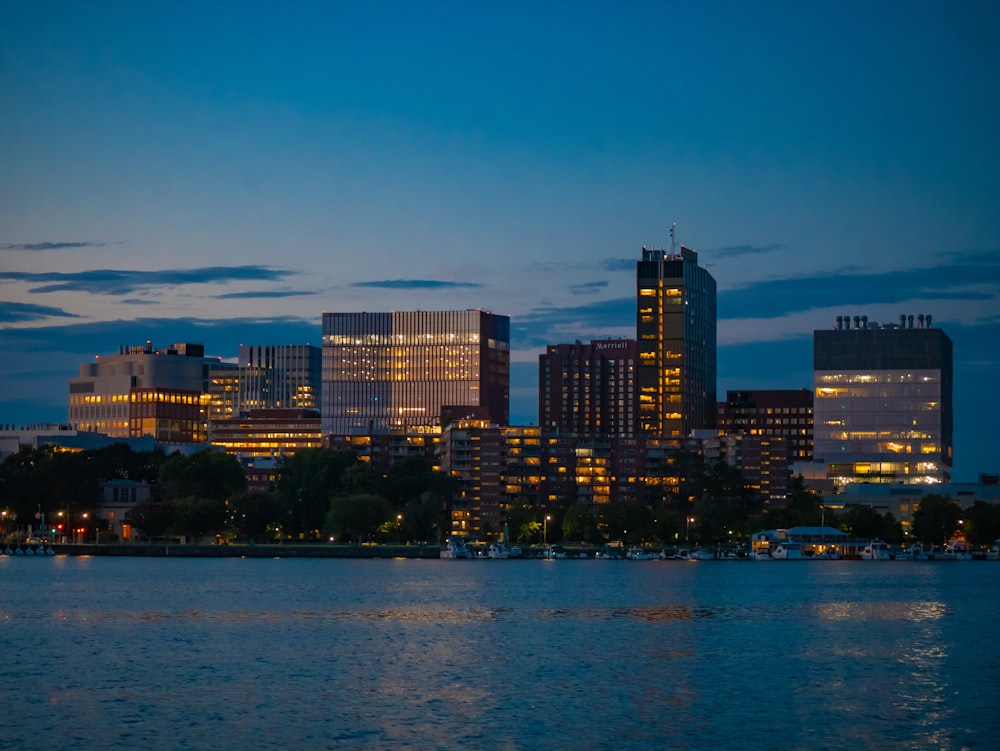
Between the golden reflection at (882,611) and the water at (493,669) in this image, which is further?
the golden reflection at (882,611)

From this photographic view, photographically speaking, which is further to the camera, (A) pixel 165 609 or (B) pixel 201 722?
(A) pixel 165 609

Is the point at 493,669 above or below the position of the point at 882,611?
above

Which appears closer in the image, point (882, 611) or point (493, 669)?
point (493, 669)

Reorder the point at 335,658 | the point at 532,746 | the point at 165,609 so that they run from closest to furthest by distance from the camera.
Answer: the point at 532,746
the point at 335,658
the point at 165,609

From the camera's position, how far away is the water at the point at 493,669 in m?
54.7

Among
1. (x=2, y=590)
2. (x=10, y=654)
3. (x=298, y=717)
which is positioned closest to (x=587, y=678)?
(x=298, y=717)

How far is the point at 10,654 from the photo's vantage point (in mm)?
78250

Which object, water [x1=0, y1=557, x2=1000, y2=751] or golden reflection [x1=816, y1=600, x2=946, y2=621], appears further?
golden reflection [x1=816, y1=600, x2=946, y2=621]

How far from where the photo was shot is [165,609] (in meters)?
110

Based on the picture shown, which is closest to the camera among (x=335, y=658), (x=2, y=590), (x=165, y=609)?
(x=335, y=658)

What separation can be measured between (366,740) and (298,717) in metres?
5.54

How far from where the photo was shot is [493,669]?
73.0 metres

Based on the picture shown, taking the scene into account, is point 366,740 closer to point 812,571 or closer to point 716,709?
point 716,709

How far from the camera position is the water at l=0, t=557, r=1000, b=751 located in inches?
2153
